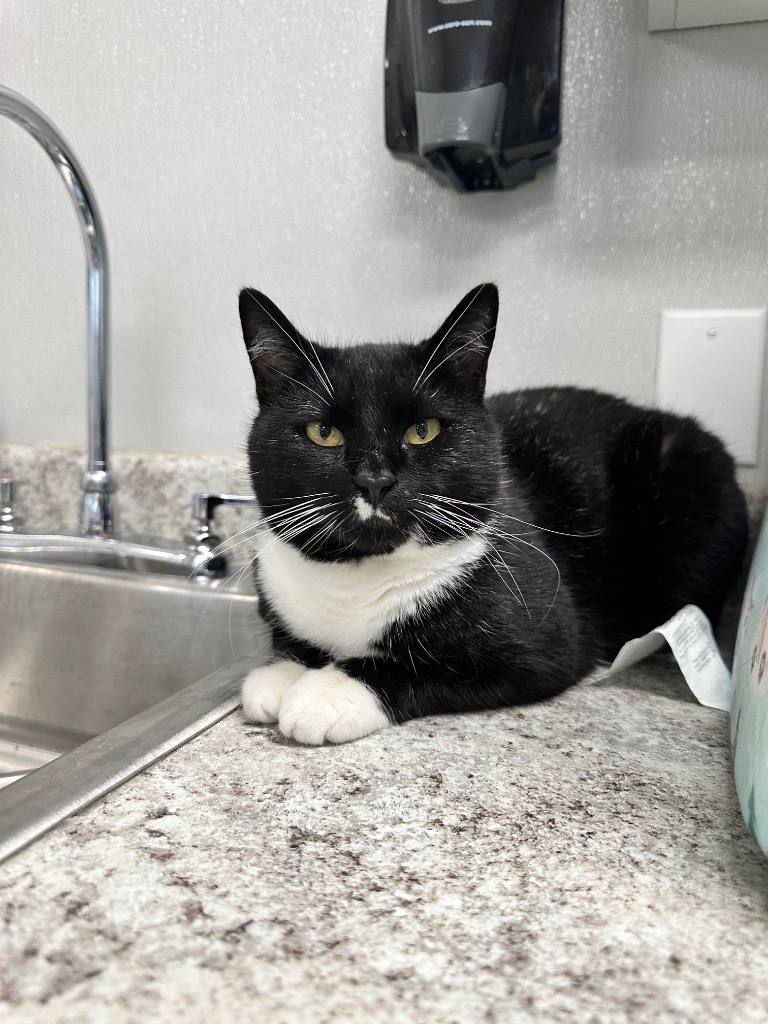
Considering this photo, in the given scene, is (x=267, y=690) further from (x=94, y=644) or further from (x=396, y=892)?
(x=94, y=644)

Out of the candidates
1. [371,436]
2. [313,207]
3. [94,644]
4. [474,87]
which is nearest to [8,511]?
[94,644]

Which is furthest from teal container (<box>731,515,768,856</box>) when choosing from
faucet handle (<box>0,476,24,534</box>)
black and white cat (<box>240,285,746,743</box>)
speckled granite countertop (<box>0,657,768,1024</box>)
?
faucet handle (<box>0,476,24,534</box>)

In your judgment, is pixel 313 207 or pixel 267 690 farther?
pixel 313 207

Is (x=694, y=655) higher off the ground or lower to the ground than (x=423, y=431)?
lower

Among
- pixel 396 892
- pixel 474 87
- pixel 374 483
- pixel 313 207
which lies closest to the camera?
pixel 396 892

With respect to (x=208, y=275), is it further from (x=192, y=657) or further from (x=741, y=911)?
(x=741, y=911)

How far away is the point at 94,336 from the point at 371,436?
1.95 ft

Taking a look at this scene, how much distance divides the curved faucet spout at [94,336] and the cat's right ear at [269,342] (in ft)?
1.40

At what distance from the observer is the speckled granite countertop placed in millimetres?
355

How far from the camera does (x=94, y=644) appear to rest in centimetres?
107

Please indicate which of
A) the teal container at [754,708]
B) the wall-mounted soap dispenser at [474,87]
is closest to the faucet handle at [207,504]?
the wall-mounted soap dispenser at [474,87]

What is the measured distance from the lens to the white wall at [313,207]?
1.03 m

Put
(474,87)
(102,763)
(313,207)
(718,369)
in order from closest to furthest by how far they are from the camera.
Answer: (102,763) → (474,87) → (718,369) → (313,207)

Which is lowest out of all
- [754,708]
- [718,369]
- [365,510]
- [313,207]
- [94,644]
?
[94,644]
